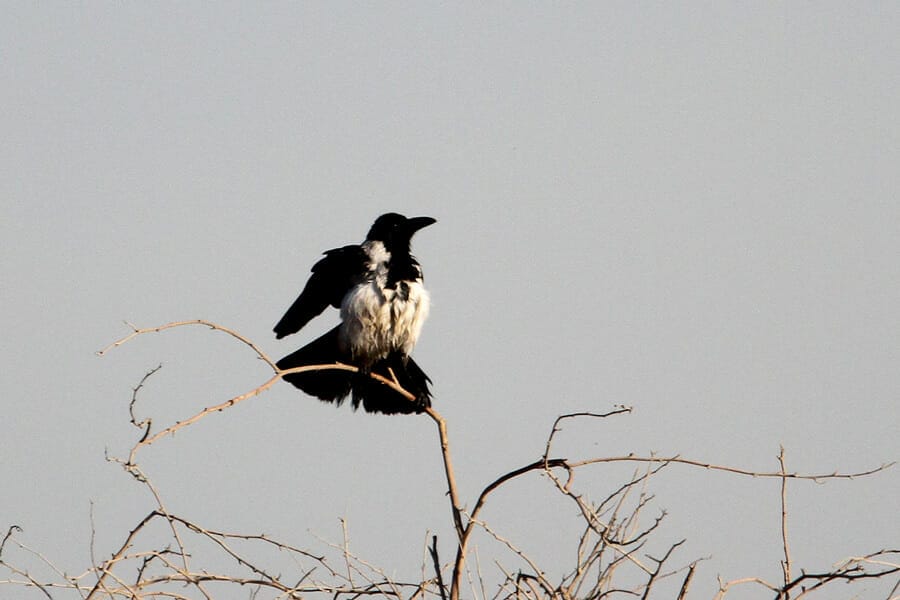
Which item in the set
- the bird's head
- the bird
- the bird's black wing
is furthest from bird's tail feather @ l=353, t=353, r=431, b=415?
the bird's head

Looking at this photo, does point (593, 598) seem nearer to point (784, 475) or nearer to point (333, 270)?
point (784, 475)

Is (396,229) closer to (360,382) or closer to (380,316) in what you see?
(380,316)

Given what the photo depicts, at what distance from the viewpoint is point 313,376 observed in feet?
19.8

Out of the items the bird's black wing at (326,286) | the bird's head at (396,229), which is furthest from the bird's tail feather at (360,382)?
the bird's head at (396,229)

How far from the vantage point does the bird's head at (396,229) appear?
6359 millimetres


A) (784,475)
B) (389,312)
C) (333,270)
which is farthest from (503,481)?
(333,270)

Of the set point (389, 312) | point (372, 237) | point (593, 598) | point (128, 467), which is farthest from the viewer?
point (372, 237)

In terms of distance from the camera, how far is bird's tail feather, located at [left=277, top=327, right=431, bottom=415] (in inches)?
238

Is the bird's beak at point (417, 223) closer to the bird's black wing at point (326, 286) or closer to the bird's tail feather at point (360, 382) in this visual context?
the bird's black wing at point (326, 286)

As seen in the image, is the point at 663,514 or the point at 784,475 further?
the point at 663,514

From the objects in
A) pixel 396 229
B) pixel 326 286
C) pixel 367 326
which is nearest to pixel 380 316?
pixel 367 326

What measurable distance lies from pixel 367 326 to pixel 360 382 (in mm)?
297

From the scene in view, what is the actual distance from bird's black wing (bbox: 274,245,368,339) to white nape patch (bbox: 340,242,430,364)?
0.14 m

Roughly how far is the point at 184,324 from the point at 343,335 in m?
2.42
